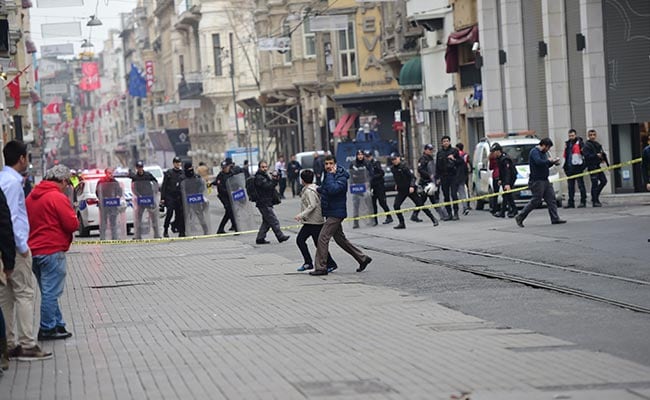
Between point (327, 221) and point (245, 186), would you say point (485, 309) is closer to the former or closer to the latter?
point (327, 221)

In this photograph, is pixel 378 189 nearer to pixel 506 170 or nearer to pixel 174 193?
pixel 506 170

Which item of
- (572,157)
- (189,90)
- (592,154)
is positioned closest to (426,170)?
(572,157)

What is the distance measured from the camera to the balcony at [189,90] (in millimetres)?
103875

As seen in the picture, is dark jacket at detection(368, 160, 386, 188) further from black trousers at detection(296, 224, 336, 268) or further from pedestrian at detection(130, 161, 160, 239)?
black trousers at detection(296, 224, 336, 268)

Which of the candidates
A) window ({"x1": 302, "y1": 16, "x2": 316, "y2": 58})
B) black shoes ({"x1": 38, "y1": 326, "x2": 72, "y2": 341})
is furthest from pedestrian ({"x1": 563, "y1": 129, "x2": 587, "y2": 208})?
window ({"x1": 302, "y1": 16, "x2": 316, "y2": 58})

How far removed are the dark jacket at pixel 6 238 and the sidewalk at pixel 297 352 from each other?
0.90 meters

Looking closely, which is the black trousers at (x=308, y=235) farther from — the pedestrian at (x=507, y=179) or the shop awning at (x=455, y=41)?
the shop awning at (x=455, y=41)

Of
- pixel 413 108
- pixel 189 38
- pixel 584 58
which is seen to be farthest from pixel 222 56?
pixel 584 58

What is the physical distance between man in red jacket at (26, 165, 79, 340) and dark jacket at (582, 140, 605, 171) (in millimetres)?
19935

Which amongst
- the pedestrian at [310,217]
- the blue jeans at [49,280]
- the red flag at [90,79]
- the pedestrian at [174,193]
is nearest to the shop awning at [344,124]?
the pedestrian at [174,193]

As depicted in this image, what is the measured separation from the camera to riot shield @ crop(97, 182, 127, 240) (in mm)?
32188

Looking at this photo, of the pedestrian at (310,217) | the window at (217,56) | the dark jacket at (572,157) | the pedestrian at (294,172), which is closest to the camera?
the pedestrian at (310,217)

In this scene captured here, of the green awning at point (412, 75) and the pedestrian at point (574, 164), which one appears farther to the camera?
the green awning at point (412, 75)

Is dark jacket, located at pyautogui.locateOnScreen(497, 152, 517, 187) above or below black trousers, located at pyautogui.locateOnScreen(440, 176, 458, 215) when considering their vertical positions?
above
